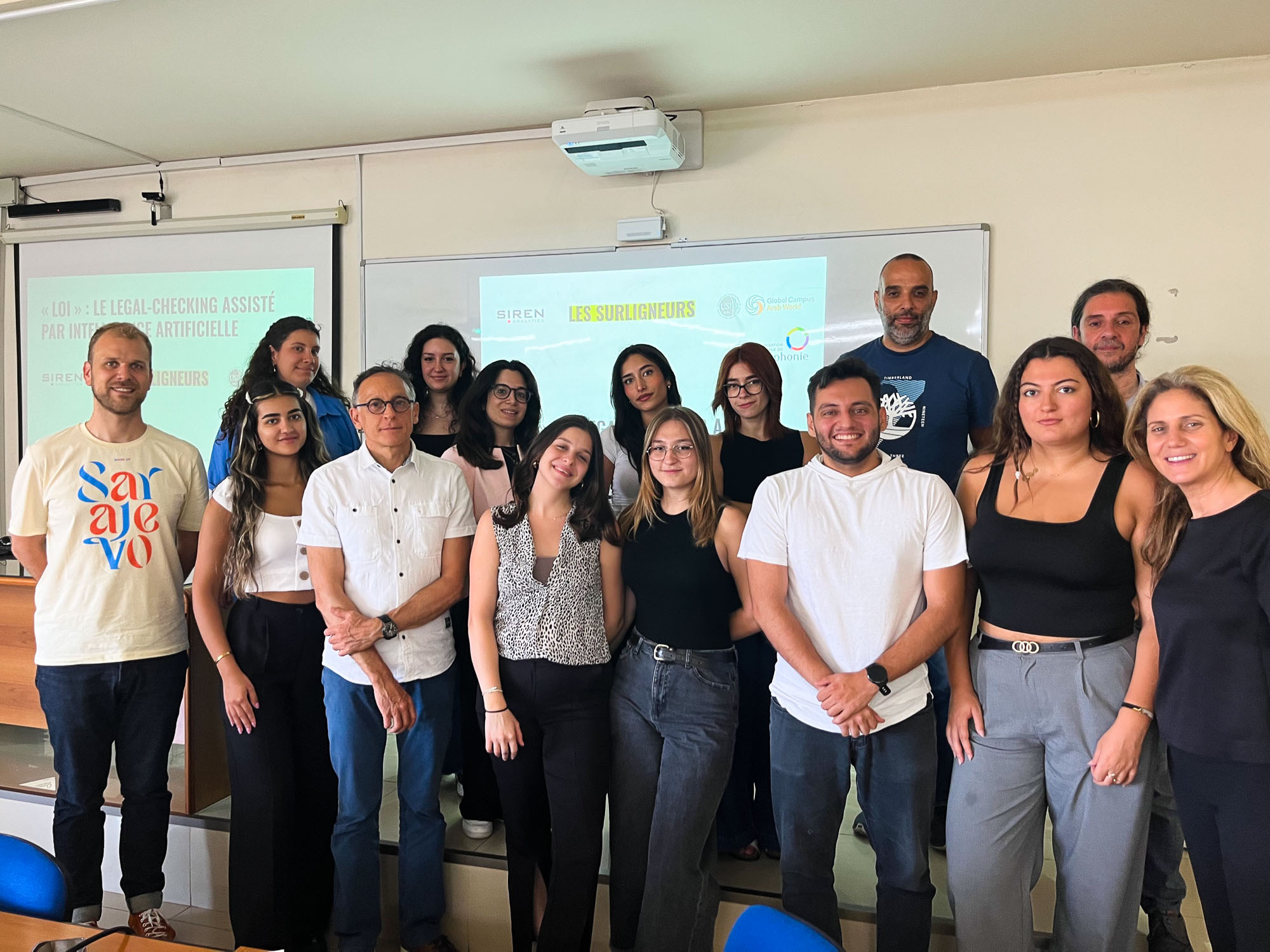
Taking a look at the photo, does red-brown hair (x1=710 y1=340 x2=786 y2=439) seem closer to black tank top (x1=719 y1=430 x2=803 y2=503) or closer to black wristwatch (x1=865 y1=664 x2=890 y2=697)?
black tank top (x1=719 y1=430 x2=803 y2=503)

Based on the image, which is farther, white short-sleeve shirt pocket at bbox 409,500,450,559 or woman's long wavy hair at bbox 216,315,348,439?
woman's long wavy hair at bbox 216,315,348,439

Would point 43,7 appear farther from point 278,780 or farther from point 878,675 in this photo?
point 878,675

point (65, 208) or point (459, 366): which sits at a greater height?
point (65, 208)

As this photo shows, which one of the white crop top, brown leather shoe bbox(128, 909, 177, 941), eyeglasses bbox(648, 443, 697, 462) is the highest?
eyeglasses bbox(648, 443, 697, 462)

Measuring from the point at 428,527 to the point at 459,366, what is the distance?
89 centimetres

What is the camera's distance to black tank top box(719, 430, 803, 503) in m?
2.54

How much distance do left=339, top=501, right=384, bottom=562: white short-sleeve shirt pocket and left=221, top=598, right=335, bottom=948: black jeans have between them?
0.27 metres

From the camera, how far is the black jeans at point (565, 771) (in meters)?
2.20

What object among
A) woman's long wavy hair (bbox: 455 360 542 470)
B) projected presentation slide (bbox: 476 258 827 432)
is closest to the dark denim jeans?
woman's long wavy hair (bbox: 455 360 542 470)

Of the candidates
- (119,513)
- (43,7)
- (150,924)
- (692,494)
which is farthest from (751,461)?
(43,7)

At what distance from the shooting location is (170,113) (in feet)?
14.8

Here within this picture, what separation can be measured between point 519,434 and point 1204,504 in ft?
6.17

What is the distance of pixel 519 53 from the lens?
3730 millimetres

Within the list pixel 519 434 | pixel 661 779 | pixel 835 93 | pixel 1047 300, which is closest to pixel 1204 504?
pixel 661 779
